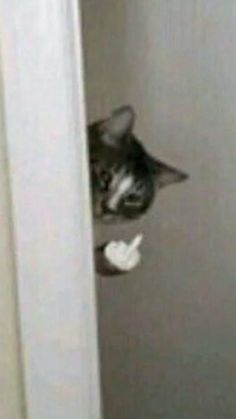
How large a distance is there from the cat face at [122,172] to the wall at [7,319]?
0.55 metres

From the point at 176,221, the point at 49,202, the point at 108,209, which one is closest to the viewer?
the point at 49,202

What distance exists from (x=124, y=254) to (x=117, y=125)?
0.21m

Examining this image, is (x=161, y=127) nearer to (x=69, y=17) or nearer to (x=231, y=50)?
(x=231, y=50)

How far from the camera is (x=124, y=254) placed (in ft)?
3.99

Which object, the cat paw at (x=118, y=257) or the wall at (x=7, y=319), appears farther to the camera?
the cat paw at (x=118, y=257)

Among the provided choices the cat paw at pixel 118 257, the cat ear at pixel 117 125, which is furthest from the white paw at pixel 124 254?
the cat ear at pixel 117 125

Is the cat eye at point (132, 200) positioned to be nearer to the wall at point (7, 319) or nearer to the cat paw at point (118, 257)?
the cat paw at point (118, 257)

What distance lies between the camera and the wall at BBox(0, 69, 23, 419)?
521mm

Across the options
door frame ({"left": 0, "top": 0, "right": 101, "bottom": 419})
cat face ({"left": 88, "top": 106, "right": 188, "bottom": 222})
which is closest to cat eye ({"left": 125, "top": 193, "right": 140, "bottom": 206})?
cat face ({"left": 88, "top": 106, "right": 188, "bottom": 222})

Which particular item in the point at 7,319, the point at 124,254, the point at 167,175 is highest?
the point at 7,319

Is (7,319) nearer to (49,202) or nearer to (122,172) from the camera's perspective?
(49,202)

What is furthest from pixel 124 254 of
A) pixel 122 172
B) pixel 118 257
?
pixel 122 172

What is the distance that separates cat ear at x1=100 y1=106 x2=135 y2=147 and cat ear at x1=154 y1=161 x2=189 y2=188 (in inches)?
3.1

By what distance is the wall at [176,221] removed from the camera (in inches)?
48.3
